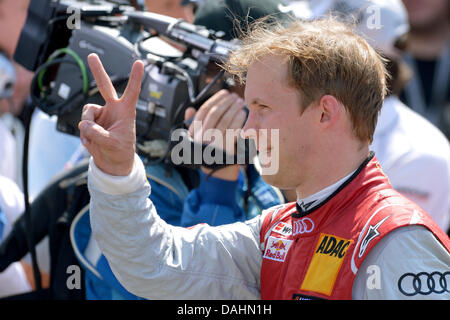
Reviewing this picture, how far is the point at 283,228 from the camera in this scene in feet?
6.32

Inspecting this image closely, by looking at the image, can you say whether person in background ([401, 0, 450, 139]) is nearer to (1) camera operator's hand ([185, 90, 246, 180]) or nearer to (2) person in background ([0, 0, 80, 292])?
(2) person in background ([0, 0, 80, 292])

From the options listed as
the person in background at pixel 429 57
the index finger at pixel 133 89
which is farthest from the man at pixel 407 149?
the person in background at pixel 429 57

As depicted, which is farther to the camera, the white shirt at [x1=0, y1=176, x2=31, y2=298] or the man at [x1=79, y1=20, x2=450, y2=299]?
the white shirt at [x1=0, y1=176, x2=31, y2=298]

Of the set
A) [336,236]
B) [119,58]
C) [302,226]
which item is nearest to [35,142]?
[119,58]

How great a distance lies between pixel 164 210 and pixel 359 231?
0.92 meters

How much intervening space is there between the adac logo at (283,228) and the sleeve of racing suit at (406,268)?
12.7 inches

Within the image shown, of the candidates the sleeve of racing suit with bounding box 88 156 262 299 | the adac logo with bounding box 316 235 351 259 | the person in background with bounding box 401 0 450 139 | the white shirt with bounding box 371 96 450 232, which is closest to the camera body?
the sleeve of racing suit with bounding box 88 156 262 299

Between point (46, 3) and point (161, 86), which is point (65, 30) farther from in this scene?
point (161, 86)

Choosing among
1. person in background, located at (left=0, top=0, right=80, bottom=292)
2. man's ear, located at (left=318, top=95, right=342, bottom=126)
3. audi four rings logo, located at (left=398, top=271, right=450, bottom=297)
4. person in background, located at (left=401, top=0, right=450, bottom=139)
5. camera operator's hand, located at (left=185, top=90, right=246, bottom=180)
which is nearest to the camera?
audi four rings logo, located at (left=398, top=271, right=450, bottom=297)

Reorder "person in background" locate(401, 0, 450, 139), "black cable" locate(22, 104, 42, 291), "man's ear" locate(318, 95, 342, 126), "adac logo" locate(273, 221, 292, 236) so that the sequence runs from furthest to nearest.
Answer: "person in background" locate(401, 0, 450, 139), "black cable" locate(22, 104, 42, 291), "adac logo" locate(273, 221, 292, 236), "man's ear" locate(318, 95, 342, 126)

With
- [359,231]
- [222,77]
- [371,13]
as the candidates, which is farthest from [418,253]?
[371,13]

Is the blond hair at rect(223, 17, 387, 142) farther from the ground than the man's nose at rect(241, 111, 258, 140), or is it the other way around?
the blond hair at rect(223, 17, 387, 142)

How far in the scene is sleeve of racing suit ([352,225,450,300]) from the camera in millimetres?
1522

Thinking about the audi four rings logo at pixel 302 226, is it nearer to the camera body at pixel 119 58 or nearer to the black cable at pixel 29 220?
the camera body at pixel 119 58
